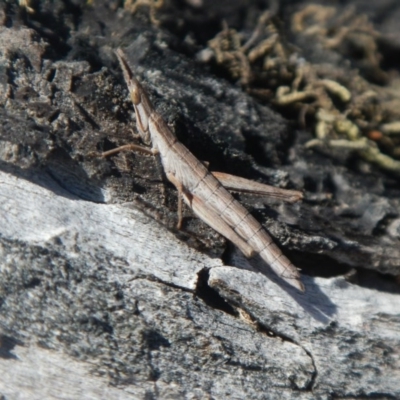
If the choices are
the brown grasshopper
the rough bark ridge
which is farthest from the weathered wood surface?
the brown grasshopper

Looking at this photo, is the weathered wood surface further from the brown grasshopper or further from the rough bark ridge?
the brown grasshopper

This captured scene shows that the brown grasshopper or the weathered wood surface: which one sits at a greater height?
the brown grasshopper

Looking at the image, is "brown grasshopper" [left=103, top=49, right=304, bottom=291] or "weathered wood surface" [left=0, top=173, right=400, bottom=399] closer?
"weathered wood surface" [left=0, top=173, right=400, bottom=399]

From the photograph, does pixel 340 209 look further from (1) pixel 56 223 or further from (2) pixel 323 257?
(1) pixel 56 223

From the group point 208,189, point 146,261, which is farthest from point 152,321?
point 208,189

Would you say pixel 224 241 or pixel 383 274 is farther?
pixel 383 274

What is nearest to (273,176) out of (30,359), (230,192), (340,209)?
(230,192)
